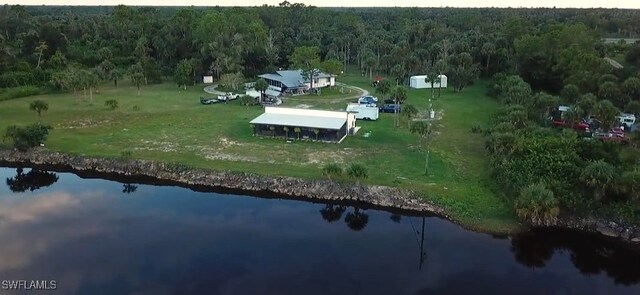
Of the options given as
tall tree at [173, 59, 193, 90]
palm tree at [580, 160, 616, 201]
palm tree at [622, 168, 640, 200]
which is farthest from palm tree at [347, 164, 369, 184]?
tall tree at [173, 59, 193, 90]

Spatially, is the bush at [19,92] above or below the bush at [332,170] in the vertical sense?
above

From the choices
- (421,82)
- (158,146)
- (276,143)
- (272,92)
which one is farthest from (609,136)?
→ (272,92)

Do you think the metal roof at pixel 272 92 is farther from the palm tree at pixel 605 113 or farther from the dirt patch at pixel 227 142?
the palm tree at pixel 605 113

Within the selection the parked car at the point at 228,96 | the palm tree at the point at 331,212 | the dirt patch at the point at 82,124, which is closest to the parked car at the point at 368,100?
the parked car at the point at 228,96

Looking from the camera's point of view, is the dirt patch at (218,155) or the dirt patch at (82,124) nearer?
the dirt patch at (218,155)

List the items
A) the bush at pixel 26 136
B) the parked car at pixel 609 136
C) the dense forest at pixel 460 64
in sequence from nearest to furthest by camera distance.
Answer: the dense forest at pixel 460 64 → the bush at pixel 26 136 → the parked car at pixel 609 136

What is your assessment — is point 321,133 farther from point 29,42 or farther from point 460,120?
point 29,42

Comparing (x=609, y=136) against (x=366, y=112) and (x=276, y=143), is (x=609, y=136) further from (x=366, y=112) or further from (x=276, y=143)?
(x=276, y=143)

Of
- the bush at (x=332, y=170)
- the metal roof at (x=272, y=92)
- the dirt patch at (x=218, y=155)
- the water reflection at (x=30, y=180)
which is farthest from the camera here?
the metal roof at (x=272, y=92)
